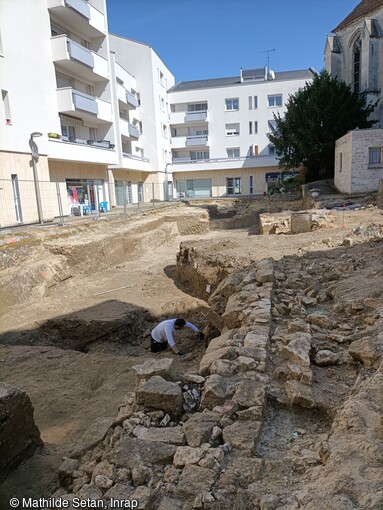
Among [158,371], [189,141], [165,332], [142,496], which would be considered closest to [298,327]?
[158,371]

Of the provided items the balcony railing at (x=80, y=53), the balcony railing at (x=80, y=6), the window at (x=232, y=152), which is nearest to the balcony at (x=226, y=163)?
the window at (x=232, y=152)

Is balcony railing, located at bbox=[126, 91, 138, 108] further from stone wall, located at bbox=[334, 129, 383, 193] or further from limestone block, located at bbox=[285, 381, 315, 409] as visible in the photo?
limestone block, located at bbox=[285, 381, 315, 409]

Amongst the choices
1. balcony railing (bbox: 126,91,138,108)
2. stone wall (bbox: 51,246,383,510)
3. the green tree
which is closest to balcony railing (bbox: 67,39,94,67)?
balcony railing (bbox: 126,91,138,108)

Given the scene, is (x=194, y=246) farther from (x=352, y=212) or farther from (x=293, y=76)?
(x=293, y=76)

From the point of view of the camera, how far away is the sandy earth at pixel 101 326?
4367 mm

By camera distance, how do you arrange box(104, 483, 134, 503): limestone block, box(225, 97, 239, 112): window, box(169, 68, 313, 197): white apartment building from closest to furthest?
box(104, 483, 134, 503): limestone block, box(169, 68, 313, 197): white apartment building, box(225, 97, 239, 112): window

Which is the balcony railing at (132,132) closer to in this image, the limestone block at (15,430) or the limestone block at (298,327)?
the limestone block at (298,327)

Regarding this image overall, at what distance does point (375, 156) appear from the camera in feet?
59.8

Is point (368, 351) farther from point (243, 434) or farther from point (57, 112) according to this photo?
point (57, 112)

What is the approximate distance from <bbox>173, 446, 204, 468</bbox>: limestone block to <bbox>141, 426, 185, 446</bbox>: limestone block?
126 millimetres

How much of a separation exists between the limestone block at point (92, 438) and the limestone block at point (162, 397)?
362 millimetres

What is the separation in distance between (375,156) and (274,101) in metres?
24.2

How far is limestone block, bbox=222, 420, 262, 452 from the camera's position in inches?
96.2

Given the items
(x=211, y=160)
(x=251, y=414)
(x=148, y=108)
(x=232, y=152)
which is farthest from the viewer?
(x=232, y=152)
